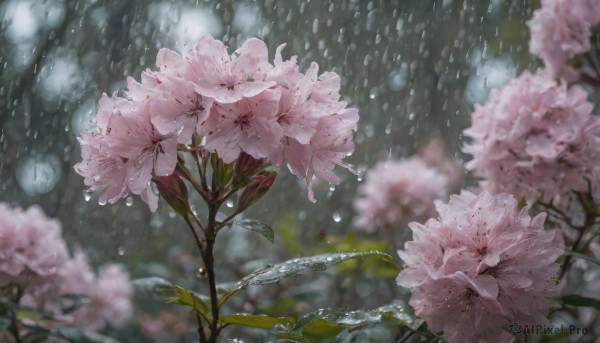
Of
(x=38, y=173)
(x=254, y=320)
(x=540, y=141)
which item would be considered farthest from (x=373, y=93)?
(x=254, y=320)

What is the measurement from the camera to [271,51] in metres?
1.47

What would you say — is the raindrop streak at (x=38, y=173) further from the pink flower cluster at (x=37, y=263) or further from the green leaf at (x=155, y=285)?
the green leaf at (x=155, y=285)

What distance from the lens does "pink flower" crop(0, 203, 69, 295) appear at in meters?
1.02

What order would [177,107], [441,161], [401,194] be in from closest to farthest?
[177,107], [401,194], [441,161]

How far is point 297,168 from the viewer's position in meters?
0.63

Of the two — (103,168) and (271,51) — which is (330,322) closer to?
(103,168)

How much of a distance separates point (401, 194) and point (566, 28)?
652 millimetres

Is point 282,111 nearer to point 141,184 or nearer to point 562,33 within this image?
point 141,184

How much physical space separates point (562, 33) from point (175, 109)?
2.41ft

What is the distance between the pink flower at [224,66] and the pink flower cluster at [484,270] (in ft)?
0.83

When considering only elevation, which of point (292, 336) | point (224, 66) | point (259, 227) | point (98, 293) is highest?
point (98, 293)

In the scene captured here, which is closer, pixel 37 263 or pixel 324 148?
pixel 324 148

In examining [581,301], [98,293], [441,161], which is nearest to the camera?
[581,301]

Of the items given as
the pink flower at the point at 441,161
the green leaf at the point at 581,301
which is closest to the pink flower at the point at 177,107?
the green leaf at the point at 581,301
